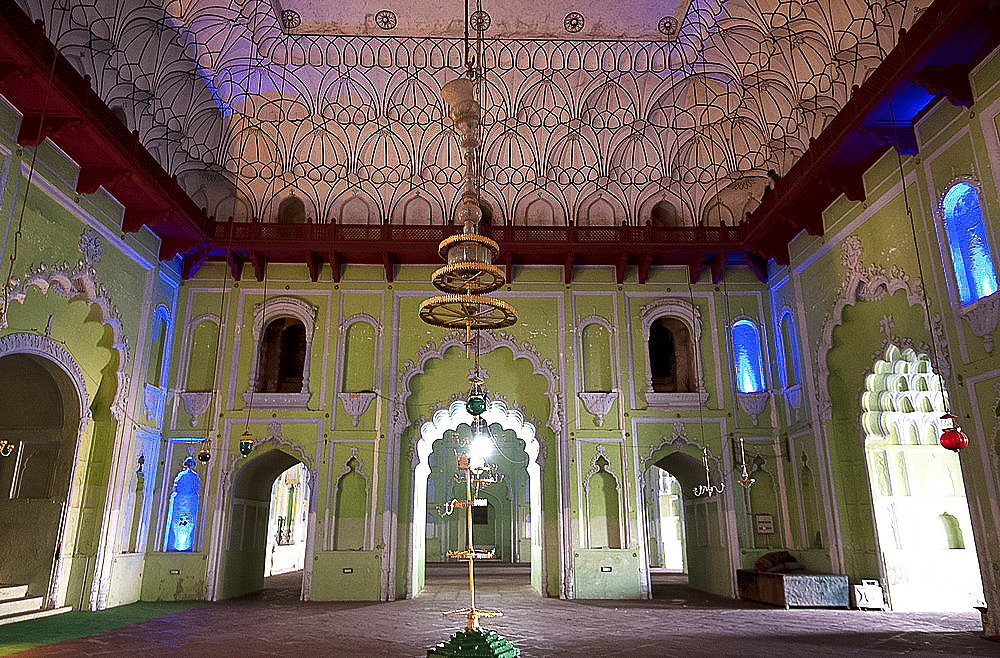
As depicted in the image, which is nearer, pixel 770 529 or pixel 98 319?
pixel 98 319

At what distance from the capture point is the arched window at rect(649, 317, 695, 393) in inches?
534

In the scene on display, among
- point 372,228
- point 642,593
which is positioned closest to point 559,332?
point 372,228

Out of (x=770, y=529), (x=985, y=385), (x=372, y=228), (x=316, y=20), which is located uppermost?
(x=316, y=20)

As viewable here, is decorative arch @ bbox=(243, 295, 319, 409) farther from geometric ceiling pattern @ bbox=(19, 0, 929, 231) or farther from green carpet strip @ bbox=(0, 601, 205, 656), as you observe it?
green carpet strip @ bbox=(0, 601, 205, 656)

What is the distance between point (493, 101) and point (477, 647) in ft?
33.4

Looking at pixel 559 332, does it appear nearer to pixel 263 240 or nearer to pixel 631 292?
pixel 631 292

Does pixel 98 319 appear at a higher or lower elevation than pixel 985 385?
higher

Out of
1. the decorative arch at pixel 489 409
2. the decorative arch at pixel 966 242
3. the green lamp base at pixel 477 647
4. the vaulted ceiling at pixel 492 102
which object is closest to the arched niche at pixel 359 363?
the decorative arch at pixel 489 409

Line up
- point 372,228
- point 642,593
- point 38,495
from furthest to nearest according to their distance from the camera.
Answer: point 372,228 → point 642,593 → point 38,495

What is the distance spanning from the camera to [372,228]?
42.5ft

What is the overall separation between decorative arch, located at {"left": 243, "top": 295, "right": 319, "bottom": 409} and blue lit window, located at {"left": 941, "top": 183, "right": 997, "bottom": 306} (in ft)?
35.0

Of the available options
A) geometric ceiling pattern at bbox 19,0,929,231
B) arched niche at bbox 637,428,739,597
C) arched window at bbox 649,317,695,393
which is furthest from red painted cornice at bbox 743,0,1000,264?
arched niche at bbox 637,428,739,597

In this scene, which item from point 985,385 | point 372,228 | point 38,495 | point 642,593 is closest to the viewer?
point 985,385

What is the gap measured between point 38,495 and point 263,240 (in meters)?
5.62
